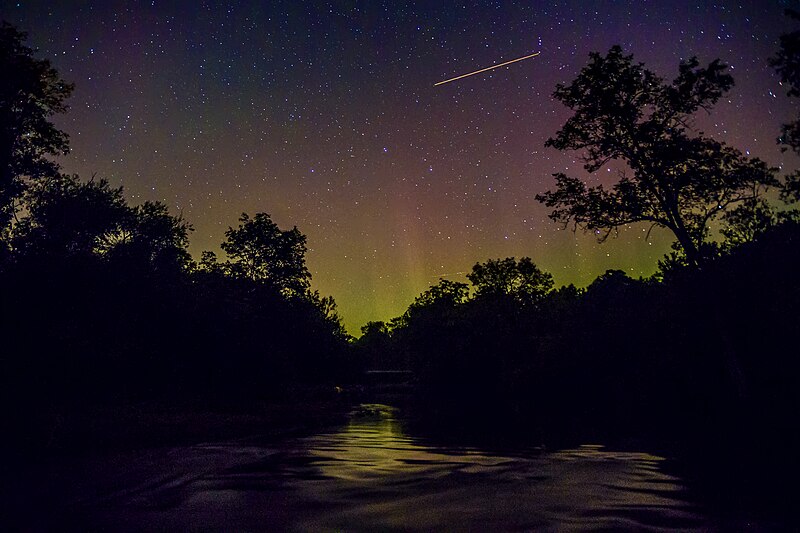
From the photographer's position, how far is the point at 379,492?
7.20 m

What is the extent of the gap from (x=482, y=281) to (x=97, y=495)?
2045 inches

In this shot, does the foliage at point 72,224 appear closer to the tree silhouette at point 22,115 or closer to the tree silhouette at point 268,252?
the tree silhouette at point 22,115

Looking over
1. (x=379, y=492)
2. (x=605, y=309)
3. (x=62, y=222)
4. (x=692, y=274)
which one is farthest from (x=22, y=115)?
(x=605, y=309)

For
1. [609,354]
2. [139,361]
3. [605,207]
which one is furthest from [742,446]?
[139,361]

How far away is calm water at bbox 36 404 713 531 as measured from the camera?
5.61 meters

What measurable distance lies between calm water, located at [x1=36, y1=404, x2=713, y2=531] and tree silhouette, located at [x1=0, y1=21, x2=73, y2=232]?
15.0m

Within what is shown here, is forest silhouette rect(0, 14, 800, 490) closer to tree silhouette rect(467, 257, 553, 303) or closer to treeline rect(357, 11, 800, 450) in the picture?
treeline rect(357, 11, 800, 450)

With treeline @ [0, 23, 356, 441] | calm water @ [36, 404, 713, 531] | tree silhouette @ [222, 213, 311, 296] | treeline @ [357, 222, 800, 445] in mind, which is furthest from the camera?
tree silhouette @ [222, 213, 311, 296]

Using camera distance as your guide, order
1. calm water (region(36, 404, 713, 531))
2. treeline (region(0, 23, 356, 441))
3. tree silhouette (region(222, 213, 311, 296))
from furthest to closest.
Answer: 1. tree silhouette (region(222, 213, 311, 296))
2. treeline (region(0, 23, 356, 441))
3. calm water (region(36, 404, 713, 531))

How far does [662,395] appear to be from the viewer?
2419 cm

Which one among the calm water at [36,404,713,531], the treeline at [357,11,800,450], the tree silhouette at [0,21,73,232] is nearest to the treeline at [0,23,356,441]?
the tree silhouette at [0,21,73,232]

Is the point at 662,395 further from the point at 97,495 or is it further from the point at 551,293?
the point at 551,293

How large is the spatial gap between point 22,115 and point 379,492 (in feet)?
70.7

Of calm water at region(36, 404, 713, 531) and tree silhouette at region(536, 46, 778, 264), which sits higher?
tree silhouette at region(536, 46, 778, 264)
